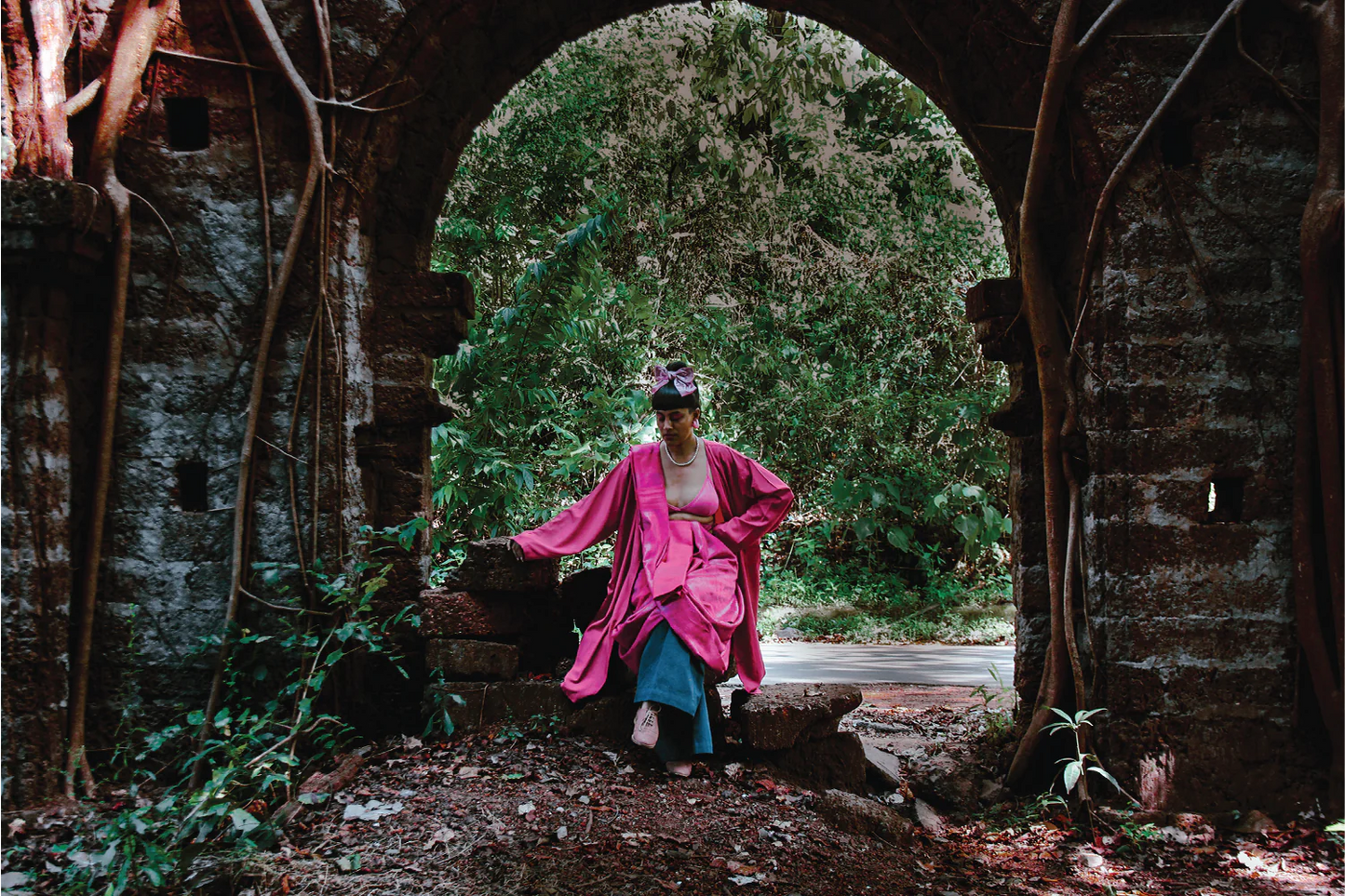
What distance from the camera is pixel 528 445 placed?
7250mm

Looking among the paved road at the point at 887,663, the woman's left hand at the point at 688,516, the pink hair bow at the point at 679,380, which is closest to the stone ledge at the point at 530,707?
the woman's left hand at the point at 688,516

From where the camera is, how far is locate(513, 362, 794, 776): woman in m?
3.29

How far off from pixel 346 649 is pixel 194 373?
4.20ft

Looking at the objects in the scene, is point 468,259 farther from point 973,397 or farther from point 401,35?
point 973,397

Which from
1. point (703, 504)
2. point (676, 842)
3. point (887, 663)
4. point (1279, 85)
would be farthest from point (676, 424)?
point (887, 663)

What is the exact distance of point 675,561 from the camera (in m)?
3.57

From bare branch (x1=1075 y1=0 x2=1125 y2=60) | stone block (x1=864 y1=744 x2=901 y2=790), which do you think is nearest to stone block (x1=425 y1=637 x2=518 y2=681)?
A: stone block (x1=864 y1=744 x2=901 y2=790)

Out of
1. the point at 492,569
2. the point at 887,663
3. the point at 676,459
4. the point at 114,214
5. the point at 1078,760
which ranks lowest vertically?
the point at 887,663

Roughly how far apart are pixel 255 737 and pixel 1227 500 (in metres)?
3.72

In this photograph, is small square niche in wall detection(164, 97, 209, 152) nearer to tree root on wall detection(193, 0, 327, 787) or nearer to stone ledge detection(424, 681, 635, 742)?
tree root on wall detection(193, 0, 327, 787)

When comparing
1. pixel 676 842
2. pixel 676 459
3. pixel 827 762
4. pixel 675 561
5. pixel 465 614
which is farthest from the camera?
pixel 676 459

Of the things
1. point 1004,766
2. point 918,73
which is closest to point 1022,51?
point 918,73

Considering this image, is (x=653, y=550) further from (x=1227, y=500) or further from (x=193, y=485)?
(x=1227, y=500)

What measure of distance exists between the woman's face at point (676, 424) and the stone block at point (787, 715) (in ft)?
3.68
